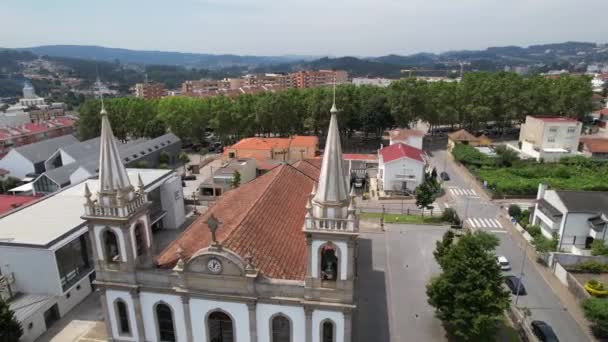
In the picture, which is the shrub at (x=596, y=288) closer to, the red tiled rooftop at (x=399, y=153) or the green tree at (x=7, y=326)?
the red tiled rooftop at (x=399, y=153)

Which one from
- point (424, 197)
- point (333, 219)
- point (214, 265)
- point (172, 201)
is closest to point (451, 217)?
point (424, 197)

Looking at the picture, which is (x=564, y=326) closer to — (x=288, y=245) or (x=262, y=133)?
(x=288, y=245)

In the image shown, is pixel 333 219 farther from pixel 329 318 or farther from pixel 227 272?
pixel 227 272

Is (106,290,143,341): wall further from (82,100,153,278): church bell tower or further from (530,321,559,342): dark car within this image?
(530,321,559,342): dark car

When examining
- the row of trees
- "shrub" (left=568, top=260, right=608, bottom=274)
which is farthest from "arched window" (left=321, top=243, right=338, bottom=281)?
the row of trees

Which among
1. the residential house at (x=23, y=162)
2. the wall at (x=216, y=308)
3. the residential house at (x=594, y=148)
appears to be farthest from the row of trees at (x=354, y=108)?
the wall at (x=216, y=308)

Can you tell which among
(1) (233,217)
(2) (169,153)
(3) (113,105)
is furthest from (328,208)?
(3) (113,105)
